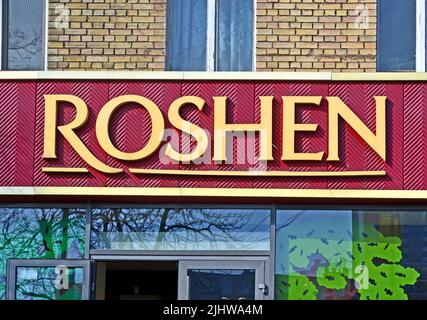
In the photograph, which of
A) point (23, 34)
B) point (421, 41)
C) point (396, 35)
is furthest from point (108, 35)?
point (421, 41)

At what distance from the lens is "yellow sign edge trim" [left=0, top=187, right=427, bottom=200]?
44.6ft

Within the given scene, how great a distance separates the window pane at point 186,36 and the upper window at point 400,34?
200 cm

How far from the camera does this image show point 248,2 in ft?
46.8

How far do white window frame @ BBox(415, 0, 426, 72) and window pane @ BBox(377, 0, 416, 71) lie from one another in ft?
0.17

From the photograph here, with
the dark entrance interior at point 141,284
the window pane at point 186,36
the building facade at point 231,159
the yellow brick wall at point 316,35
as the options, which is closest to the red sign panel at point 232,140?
the building facade at point 231,159

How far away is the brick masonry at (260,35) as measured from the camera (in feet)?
46.0

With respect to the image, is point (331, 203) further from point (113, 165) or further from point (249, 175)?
point (113, 165)

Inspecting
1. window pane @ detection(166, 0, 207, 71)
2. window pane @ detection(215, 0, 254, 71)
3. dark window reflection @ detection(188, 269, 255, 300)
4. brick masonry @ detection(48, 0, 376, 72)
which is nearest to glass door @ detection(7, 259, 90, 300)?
dark window reflection @ detection(188, 269, 255, 300)

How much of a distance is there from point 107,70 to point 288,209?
2558 mm

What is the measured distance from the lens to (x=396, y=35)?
14.1m

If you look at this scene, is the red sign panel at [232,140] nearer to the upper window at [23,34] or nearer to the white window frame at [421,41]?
the white window frame at [421,41]

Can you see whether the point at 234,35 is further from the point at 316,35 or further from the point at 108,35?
the point at 108,35

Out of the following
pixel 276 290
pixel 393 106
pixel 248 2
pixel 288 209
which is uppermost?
pixel 248 2

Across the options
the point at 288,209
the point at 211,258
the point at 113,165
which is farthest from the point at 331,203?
the point at 113,165
